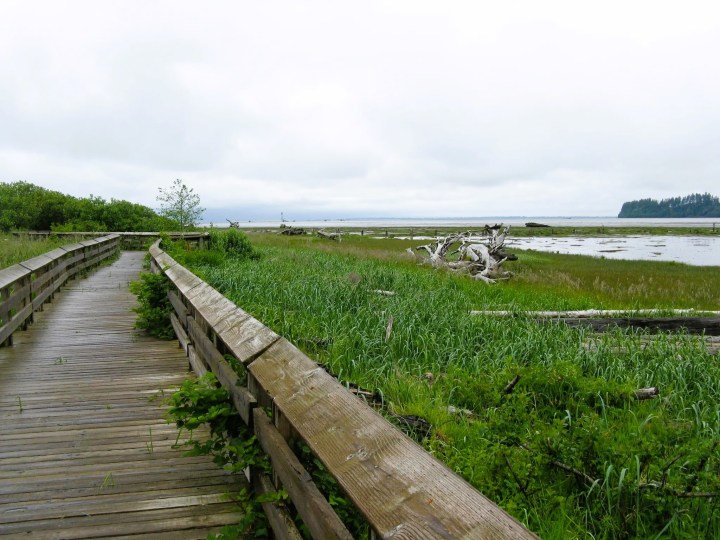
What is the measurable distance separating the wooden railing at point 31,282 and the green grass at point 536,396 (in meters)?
3.16

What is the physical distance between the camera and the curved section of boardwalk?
292 centimetres

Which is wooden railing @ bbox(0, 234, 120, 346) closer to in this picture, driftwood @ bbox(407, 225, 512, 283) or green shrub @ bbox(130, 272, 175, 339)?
green shrub @ bbox(130, 272, 175, 339)

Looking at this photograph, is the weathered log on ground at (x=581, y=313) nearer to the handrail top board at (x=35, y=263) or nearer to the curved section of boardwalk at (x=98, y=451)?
the curved section of boardwalk at (x=98, y=451)

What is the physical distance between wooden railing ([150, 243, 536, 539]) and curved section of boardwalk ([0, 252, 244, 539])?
0.61 meters

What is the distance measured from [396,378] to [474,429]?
1.36 metres

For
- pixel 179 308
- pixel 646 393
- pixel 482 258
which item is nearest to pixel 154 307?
pixel 179 308

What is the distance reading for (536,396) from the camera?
5.05m

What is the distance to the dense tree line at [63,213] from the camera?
31.6 metres

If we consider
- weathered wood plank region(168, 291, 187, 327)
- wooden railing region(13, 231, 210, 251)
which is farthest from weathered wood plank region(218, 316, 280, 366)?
wooden railing region(13, 231, 210, 251)

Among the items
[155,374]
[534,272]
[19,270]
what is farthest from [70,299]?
[534,272]

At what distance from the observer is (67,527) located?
2.84 meters

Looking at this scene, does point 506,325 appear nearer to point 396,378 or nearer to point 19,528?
point 396,378

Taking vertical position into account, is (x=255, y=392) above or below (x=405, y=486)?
below

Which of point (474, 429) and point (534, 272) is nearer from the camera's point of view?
point (474, 429)
